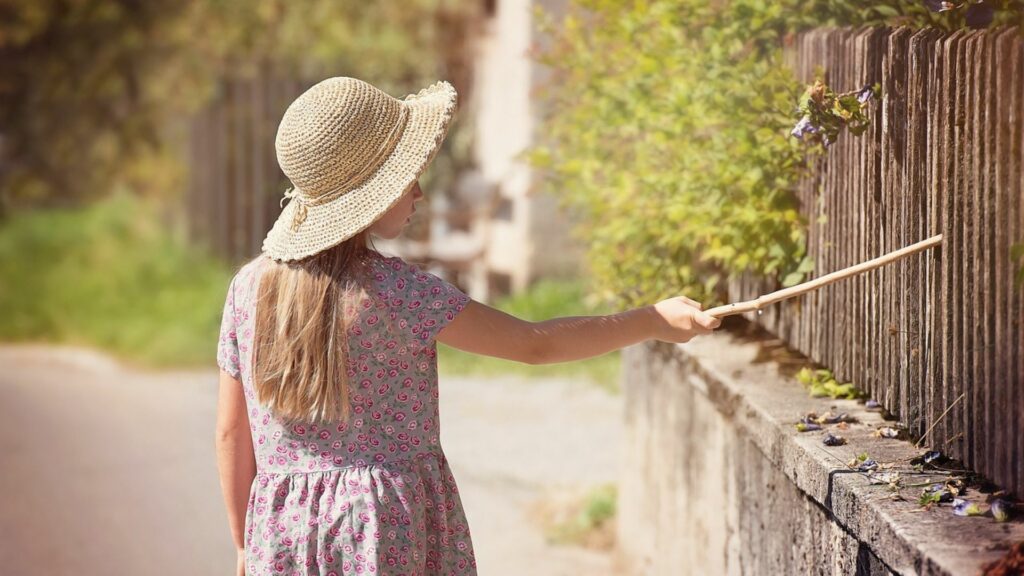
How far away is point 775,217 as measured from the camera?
3316 millimetres

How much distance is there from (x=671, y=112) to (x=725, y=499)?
1135mm

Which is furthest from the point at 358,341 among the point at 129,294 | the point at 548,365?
the point at 129,294

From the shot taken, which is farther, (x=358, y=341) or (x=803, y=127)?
(x=803, y=127)

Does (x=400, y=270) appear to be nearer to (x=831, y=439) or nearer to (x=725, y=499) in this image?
(x=831, y=439)

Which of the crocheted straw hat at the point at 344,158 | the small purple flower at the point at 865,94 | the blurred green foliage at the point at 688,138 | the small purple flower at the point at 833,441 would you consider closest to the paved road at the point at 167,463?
the blurred green foliage at the point at 688,138

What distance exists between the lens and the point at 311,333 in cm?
234

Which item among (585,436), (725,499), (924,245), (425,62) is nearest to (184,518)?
(585,436)

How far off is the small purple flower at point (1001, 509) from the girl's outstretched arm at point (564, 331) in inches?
23.6

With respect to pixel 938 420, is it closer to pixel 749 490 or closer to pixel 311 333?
pixel 749 490

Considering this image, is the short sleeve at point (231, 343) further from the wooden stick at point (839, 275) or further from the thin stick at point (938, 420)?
the thin stick at point (938, 420)

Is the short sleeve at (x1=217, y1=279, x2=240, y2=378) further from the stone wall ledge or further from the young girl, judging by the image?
the stone wall ledge

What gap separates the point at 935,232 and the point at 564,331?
2.41 ft

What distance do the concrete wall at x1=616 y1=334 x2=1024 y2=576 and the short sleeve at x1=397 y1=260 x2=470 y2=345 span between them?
778 mm

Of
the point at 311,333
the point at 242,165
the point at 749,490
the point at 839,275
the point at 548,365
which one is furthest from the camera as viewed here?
the point at 242,165
